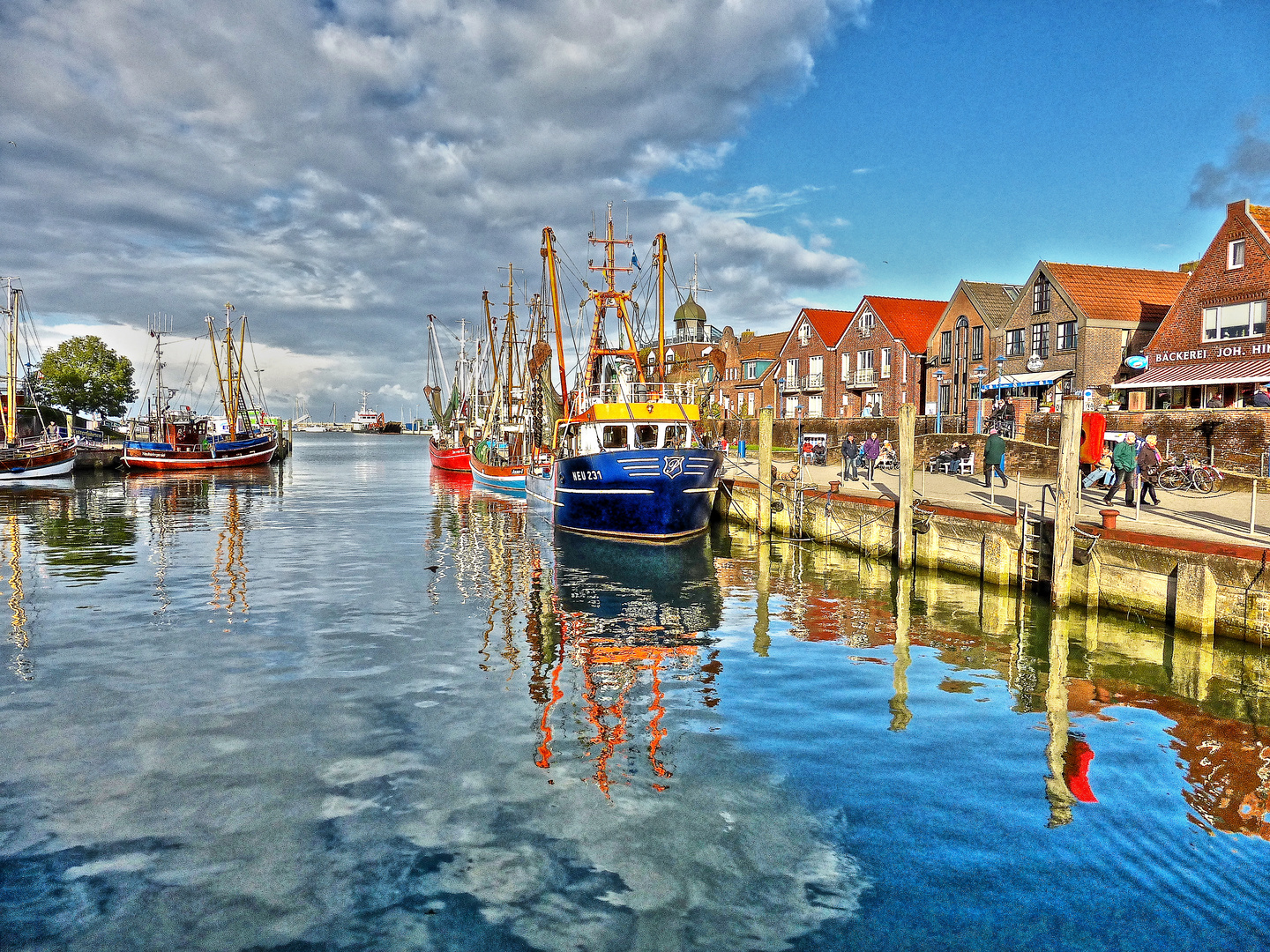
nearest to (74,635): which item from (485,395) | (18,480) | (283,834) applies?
(283,834)

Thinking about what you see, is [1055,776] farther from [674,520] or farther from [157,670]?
[674,520]

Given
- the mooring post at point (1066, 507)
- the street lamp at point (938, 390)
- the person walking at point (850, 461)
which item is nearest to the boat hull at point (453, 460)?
the street lamp at point (938, 390)

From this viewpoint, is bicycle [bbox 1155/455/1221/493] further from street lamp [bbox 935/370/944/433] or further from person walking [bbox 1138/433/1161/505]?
street lamp [bbox 935/370/944/433]

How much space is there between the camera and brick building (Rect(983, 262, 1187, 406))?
1823 inches

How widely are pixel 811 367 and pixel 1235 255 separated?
37.7 meters

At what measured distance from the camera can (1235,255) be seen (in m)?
37.4

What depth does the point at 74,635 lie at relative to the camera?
1502cm

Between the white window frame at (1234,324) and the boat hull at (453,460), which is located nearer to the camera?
the white window frame at (1234,324)

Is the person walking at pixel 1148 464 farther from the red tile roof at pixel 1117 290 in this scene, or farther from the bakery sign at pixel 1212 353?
the red tile roof at pixel 1117 290

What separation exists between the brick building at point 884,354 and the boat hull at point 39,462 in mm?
62298

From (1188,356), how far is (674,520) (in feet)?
97.5

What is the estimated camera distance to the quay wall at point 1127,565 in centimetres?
1341

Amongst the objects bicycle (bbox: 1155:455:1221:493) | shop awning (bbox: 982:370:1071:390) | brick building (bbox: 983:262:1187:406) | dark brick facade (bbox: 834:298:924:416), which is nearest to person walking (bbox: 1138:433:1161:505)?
bicycle (bbox: 1155:455:1221:493)

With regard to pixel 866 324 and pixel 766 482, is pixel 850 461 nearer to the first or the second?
pixel 766 482
